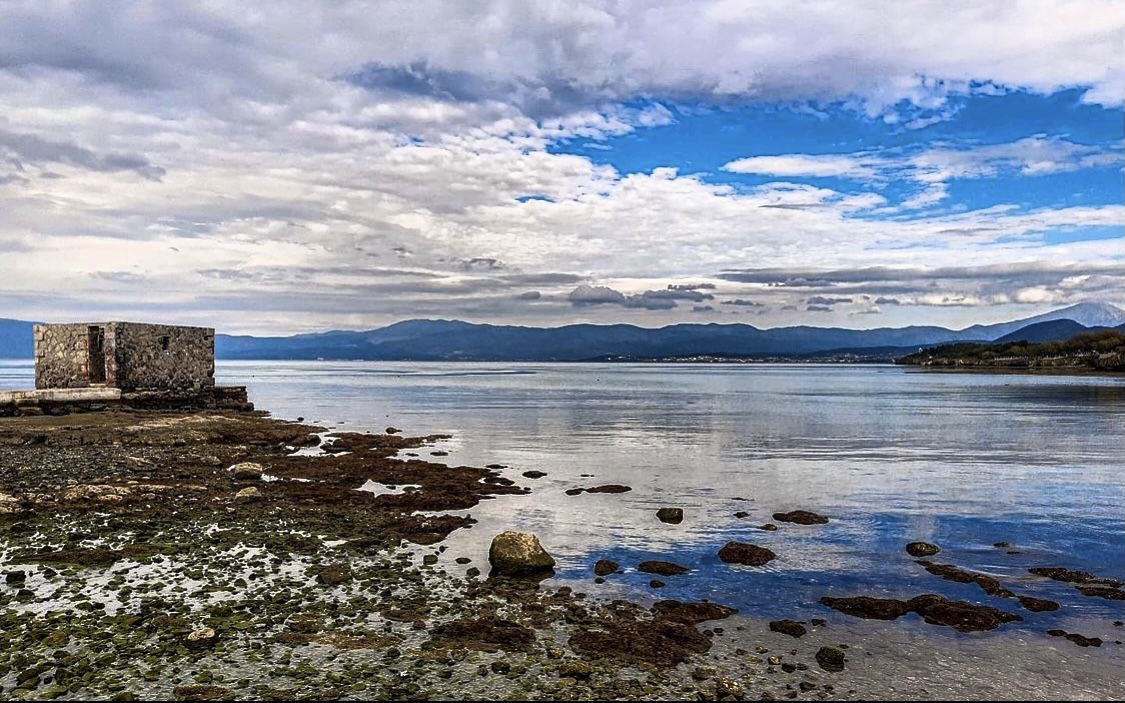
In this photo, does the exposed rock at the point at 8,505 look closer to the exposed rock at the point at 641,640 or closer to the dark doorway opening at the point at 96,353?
the exposed rock at the point at 641,640

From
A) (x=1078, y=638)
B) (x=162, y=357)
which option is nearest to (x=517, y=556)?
(x=1078, y=638)

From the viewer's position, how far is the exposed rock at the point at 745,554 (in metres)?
14.5

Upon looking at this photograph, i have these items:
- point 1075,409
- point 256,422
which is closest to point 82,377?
point 256,422

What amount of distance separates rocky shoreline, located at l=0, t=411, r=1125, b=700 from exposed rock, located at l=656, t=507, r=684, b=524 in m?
3.57

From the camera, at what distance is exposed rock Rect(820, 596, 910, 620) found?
11461 millimetres

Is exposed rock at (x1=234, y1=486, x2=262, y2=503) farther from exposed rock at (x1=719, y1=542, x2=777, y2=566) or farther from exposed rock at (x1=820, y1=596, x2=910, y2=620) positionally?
exposed rock at (x1=820, y1=596, x2=910, y2=620)

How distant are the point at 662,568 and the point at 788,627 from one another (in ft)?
11.1

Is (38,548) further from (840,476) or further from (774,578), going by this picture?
(840,476)

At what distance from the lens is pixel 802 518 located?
1841 centimetres

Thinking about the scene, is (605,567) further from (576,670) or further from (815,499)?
(815,499)

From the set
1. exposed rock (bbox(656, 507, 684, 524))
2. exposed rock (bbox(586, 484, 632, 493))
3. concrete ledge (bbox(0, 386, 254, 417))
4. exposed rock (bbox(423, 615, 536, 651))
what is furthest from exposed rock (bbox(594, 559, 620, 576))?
concrete ledge (bbox(0, 386, 254, 417))

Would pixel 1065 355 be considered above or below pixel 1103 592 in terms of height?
above

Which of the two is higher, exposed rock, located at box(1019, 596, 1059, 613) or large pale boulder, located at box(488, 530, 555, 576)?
large pale boulder, located at box(488, 530, 555, 576)

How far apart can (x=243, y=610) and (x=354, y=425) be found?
36112 millimetres
